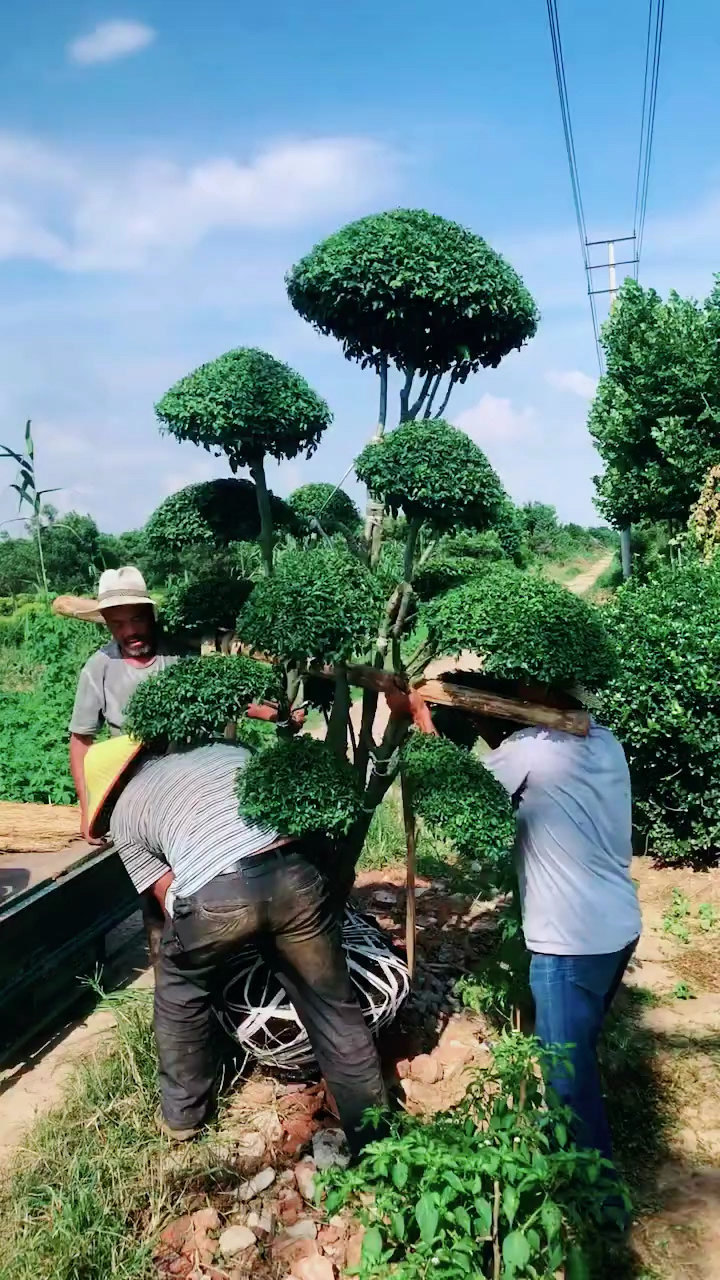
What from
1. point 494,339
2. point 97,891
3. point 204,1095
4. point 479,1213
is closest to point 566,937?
point 479,1213

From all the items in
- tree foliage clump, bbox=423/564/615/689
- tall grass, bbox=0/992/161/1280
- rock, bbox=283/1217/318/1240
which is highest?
tree foliage clump, bbox=423/564/615/689

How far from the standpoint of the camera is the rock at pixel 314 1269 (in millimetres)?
2420

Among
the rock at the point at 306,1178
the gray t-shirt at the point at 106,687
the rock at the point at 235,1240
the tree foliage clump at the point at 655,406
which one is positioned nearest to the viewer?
the rock at the point at 235,1240

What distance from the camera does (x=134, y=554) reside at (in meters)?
25.4

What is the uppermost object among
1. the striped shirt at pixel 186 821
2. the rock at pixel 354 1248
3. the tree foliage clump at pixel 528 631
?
the tree foliage clump at pixel 528 631

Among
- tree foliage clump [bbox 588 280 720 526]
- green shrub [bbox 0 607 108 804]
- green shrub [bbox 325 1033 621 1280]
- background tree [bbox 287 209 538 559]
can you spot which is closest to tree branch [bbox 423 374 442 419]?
background tree [bbox 287 209 538 559]

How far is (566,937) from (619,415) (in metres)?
15.7

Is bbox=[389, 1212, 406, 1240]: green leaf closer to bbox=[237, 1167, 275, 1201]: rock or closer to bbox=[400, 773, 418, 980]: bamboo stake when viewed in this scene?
bbox=[237, 1167, 275, 1201]: rock

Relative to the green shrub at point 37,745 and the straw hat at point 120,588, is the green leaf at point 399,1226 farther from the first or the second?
the green shrub at point 37,745

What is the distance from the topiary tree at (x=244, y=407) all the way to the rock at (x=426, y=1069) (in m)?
A: 2.32

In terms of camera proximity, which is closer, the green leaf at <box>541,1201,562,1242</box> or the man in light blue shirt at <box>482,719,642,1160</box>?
the green leaf at <box>541,1201,562,1242</box>

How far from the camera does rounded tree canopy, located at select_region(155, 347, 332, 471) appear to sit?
9.45ft

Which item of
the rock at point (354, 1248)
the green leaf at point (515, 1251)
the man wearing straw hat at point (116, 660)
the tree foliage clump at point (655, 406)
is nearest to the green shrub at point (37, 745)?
the man wearing straw hat at point (116, 660)

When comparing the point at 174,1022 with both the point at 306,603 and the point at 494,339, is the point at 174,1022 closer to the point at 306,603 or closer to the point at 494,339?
the point at 306,603
